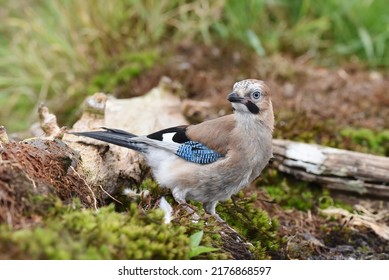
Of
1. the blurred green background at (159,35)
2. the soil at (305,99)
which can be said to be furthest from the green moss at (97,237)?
the blurred green background at (159,35)

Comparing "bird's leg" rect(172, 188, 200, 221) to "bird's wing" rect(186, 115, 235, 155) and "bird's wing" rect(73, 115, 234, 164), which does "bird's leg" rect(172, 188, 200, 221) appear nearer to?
"bird's wing" rect(73, 115, 234, 164)

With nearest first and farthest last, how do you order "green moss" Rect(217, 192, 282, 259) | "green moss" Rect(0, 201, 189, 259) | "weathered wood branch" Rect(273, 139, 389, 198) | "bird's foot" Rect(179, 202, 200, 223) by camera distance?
"green moss" Rect(0, 201, 189, 259) < "bird's foot" Rect(179, 202, 200, 223) < "green moss" Rect(217, 192, 282, 259) < "weathered wood branch" Rect(273, 139, 389, 198)

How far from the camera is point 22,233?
10.8ft

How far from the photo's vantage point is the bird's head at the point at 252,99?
509 centimetres

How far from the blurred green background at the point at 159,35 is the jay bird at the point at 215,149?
13.2 feet

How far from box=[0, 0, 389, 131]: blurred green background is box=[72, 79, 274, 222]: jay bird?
4.03 metres

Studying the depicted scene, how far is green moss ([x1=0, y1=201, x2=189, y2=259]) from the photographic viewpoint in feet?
10.7

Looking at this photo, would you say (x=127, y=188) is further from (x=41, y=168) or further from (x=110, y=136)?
(x=41, y=168)

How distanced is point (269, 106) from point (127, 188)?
1.30 metres

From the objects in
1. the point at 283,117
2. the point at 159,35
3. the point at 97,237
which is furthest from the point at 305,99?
the point at 97,237

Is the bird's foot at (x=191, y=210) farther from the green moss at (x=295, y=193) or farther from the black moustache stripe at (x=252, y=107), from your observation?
the green moss at (x=295, y=193)

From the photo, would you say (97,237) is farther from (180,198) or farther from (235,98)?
(235,98)

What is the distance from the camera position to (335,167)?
6234 mm

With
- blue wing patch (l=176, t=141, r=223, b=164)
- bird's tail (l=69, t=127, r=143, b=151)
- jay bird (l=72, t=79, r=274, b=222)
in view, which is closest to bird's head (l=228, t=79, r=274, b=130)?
jay bird (l=72, t=79, r=274, b=222)
